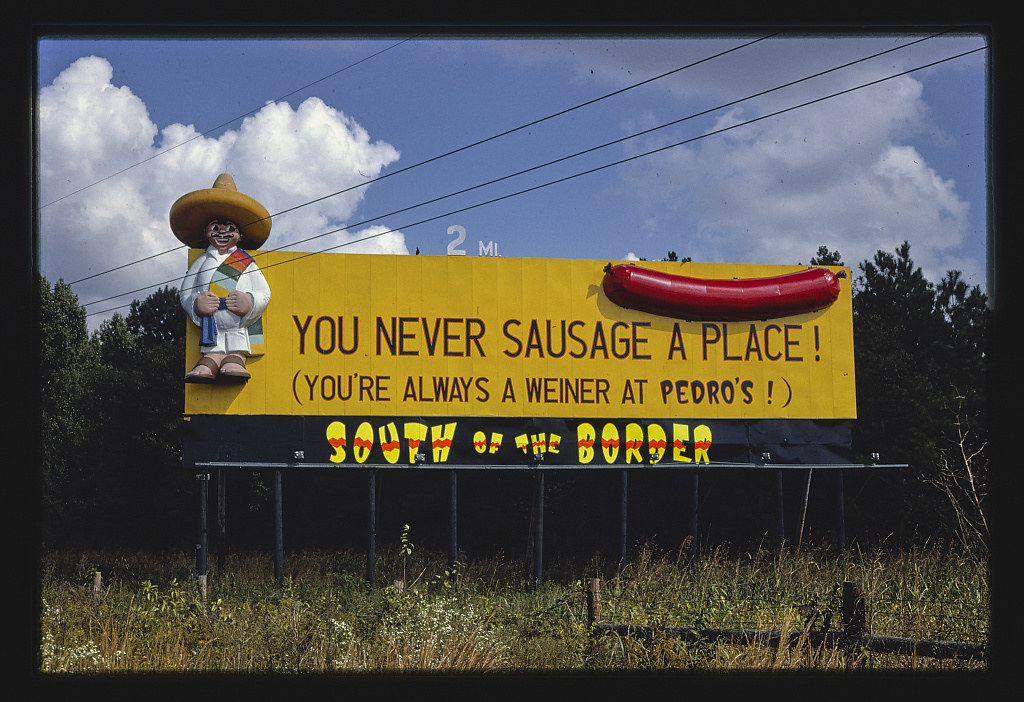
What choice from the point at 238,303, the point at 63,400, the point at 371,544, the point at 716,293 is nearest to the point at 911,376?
the point at 716,293

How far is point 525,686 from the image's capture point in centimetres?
630

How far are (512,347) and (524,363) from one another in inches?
13.8

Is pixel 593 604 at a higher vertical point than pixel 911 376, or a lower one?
lower

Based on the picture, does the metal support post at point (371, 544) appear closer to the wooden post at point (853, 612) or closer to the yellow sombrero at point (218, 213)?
the yellow sombrero at point (218, 213)

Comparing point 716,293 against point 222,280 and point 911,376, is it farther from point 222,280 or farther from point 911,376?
point 911,376

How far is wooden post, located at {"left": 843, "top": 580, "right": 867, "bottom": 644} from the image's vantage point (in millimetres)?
7754

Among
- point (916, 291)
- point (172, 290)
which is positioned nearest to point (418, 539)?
point (916, 291)

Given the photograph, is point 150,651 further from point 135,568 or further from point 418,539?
point 418,539

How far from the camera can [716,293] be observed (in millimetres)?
14492

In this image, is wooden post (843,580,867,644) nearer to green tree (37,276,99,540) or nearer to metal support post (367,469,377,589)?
metal support post (367,469,377,589)

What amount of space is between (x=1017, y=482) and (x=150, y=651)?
883 cm

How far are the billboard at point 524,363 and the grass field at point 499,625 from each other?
2.37 m

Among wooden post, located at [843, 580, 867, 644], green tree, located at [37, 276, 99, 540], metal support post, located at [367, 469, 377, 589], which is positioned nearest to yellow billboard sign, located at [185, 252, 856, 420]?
metal support post, located at [367, 469, 377, 589]

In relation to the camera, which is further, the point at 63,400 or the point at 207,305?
the point at 63,400
